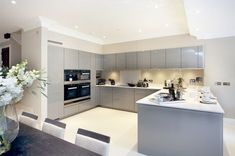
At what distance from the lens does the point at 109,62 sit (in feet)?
20.2

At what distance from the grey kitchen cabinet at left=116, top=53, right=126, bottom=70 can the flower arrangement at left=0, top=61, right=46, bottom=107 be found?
4548mm

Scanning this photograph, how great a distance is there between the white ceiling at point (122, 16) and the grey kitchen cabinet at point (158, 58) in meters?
0.60

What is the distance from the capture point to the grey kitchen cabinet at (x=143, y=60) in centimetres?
533

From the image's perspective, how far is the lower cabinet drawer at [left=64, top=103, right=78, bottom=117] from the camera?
183 inches

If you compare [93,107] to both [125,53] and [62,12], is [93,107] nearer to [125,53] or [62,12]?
[125,53]

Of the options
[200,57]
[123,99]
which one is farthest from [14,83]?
[200,57]

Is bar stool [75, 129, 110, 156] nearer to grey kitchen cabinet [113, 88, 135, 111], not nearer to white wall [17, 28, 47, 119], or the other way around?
white wall [17, 28, 47, 119]

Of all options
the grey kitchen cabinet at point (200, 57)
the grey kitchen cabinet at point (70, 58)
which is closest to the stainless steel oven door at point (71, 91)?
the grey kitchen cabinet at point (70, 58)

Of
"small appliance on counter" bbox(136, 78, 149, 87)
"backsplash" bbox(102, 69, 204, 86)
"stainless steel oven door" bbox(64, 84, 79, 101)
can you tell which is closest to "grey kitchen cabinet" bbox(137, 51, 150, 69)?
"backsplash" bbox(102, 69, 204, 86)

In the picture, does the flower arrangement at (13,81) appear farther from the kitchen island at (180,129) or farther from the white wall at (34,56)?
the white wall at (34,56)

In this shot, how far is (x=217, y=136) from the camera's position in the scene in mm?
2135

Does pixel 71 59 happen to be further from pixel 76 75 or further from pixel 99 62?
pixel 99 62

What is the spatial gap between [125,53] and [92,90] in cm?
185

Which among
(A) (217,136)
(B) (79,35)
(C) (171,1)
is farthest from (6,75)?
(B) (79,35)
